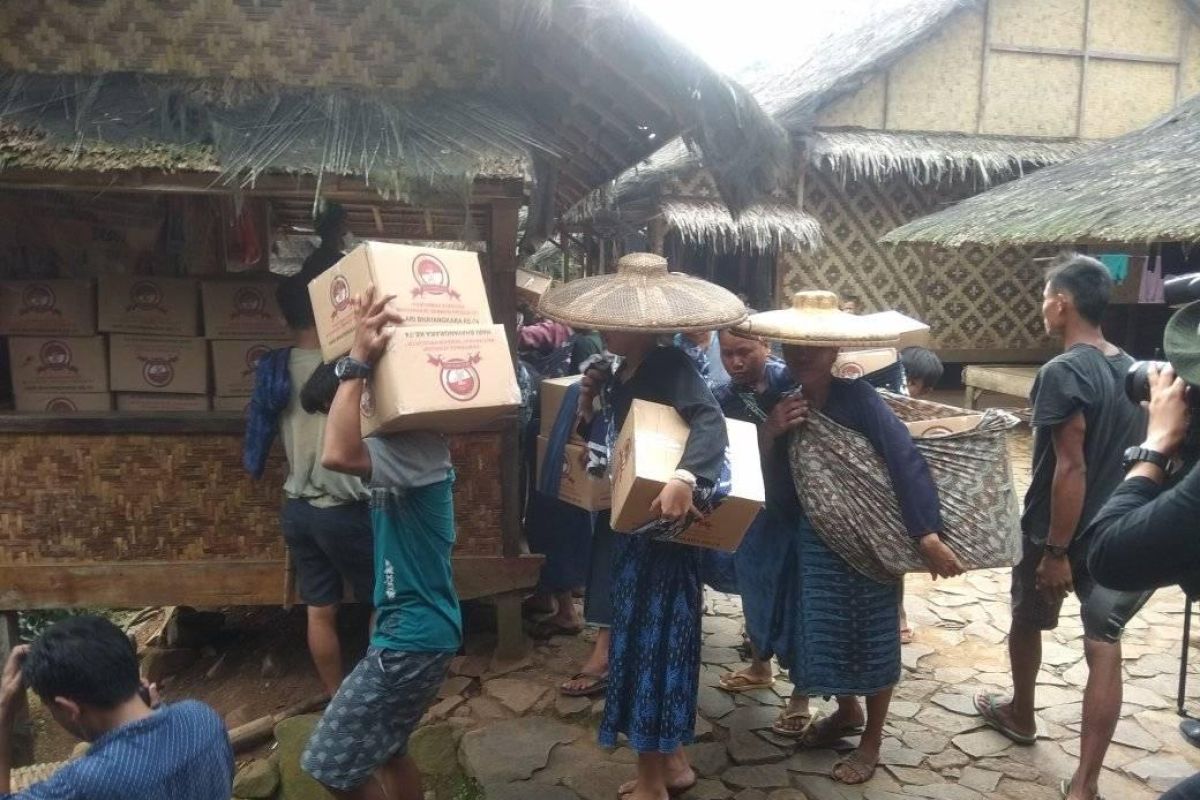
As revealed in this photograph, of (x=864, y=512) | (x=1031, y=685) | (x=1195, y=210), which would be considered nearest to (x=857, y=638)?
(x=864, y=512)

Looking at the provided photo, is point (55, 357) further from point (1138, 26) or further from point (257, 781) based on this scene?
point (1138, 26)

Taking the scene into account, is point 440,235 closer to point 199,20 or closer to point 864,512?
point 199,20

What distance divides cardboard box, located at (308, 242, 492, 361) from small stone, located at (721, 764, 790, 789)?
2.05m

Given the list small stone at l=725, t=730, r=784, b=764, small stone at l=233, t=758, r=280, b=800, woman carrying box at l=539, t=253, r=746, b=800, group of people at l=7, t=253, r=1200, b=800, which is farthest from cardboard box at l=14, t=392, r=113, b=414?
small stone at l=725, t=730, r=784, b=764

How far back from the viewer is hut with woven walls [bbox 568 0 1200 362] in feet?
37.3

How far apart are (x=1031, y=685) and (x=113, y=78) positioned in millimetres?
4885

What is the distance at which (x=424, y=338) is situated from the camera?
7.77 ft

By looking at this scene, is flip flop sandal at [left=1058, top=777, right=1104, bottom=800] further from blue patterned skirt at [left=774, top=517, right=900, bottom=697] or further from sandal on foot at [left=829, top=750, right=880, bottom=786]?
blue patterned skirt at [left=774, top=517, right=900, bottom=697]

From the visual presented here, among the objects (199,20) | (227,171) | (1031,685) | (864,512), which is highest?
(199,20)

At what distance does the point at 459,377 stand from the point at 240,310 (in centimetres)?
242

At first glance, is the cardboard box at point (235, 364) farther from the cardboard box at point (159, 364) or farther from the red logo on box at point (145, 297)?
the red logo on box at point (145, 297)

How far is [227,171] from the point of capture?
10.9 feet

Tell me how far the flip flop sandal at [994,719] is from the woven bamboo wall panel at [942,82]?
31.6 feet

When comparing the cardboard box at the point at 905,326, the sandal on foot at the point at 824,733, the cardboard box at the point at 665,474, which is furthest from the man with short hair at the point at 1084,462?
the cardboard box at the point at 665,474
